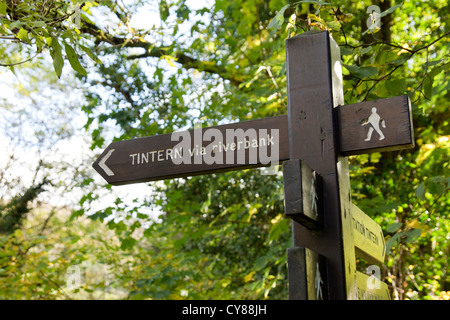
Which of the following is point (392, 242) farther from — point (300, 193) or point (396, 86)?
point (300, 193)

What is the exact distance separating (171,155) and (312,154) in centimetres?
53

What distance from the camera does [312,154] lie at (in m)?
1.51

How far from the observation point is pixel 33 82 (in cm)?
1141

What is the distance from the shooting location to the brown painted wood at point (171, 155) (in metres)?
1.63

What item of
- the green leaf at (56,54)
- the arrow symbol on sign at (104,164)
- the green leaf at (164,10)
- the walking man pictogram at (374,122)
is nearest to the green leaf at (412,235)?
the walking man pictogram at (374,122)

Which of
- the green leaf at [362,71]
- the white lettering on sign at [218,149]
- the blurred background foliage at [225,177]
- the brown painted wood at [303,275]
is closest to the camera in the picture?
the brown painted wood at [303,275]

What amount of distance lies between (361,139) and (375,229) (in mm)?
567

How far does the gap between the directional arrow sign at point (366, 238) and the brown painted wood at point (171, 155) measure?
346mm

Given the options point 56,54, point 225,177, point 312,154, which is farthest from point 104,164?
point 225,177

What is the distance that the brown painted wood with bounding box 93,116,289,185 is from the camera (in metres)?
1.63

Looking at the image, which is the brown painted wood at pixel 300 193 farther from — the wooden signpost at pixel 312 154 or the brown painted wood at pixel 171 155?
the brown painted wood at pixel 171 155

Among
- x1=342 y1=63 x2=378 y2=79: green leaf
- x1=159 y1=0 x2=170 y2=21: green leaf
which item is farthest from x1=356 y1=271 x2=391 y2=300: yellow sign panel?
x1=159 y1=0 x2=170 y2=21: green leaf
